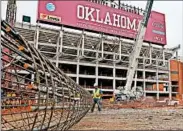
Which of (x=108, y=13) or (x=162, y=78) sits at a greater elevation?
(x=108, y=13)

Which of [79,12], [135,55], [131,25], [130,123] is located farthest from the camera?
[131,25]

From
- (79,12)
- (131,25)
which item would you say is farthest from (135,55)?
(131,25)

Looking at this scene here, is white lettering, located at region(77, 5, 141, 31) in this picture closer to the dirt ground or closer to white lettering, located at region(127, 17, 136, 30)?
white lettering, located at region(127, 17, 136, 30)

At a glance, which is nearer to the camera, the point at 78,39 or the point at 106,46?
the point at 78,39

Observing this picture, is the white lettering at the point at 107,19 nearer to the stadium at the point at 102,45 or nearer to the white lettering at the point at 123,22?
the stadium at the point at 102,45

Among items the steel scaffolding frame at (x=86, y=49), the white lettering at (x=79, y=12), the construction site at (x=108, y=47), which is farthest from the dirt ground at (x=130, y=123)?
the white lettering at (x=79, y=12)

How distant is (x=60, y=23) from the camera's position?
4859cm

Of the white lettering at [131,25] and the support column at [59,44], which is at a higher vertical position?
the white lettering at [131,25]

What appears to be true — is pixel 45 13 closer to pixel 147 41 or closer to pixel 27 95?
pixel 147 41

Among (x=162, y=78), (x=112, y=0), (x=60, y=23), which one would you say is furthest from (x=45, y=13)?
(x=162, y=78)

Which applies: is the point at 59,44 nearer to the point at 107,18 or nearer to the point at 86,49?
the point at 86,49

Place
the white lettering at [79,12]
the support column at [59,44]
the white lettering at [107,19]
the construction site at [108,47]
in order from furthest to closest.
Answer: the white lettering at [107,19] → the white lettering at [79,12] → the support column at [59,44] → the construction site at [108,47]

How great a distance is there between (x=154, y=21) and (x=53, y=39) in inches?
957

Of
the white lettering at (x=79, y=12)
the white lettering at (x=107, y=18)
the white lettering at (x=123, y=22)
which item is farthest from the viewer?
the white lettering at (x=123, y=22)
